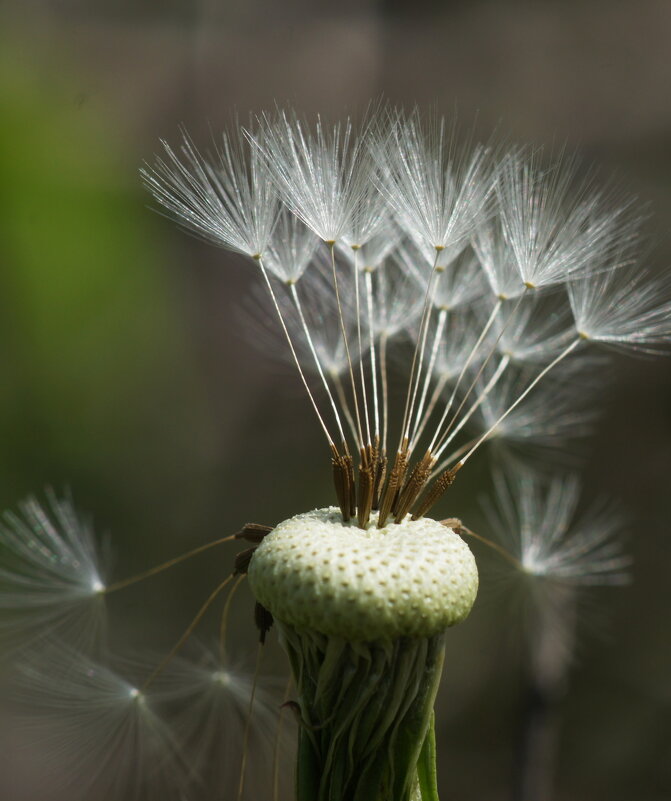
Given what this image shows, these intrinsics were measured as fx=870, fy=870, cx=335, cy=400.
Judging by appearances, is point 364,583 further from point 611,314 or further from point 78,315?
point 78,315

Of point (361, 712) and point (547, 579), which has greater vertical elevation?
point (361, 712)

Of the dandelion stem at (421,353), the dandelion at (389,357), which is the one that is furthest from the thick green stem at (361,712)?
the dandelion stem at (421,353)

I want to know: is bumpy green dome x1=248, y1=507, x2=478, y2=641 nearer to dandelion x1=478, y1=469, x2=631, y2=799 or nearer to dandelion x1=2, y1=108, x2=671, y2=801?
dandelion x1=2, y1=108, x2=671, y2=801

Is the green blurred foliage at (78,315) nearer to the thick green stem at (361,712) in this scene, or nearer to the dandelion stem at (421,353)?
the dandelion stem at (421,353)

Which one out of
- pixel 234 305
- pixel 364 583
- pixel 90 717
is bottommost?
pixel 90 717

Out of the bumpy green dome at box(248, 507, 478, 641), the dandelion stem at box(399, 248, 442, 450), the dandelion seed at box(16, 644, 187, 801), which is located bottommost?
the dandelion seed at box(16, 644, 187, 801)

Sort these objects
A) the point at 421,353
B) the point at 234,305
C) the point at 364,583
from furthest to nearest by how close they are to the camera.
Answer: the point at 234,305, the point at 421,353, the point at 364,583

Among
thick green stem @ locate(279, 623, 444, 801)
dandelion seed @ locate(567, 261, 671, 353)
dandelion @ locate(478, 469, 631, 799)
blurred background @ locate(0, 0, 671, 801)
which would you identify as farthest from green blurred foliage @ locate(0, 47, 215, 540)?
thick green stem @ locate(279, 623, 444, 801)

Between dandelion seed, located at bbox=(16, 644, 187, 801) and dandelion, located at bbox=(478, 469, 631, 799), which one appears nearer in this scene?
dandelion seed, located at bbox=(16, 644, 187, 801)

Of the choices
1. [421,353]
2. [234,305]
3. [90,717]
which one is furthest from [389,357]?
[90,717]
